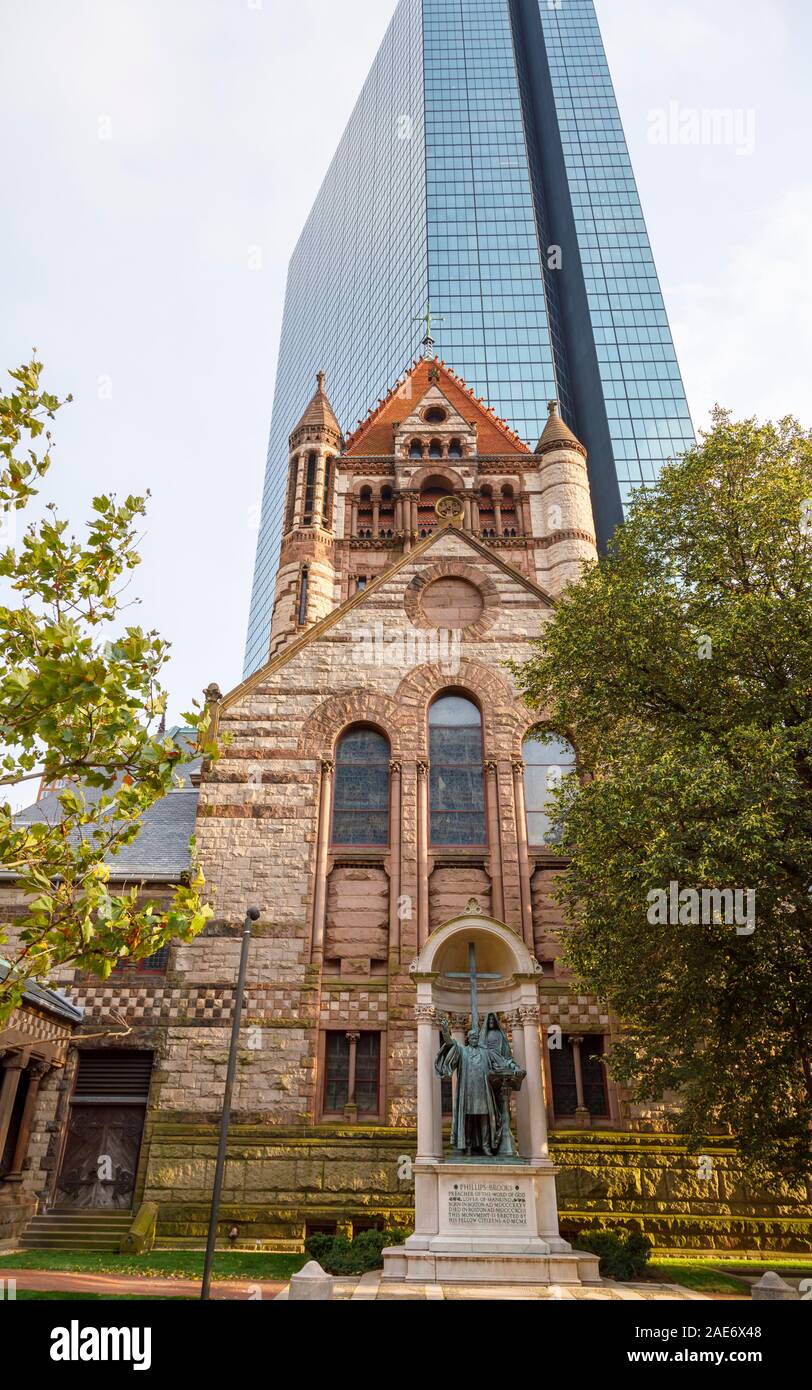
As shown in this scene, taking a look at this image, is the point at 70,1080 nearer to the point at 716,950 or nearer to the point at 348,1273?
the point at 348,1273

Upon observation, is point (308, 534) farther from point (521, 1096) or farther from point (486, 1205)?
point (486, 1205)

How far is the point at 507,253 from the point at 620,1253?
95623 mm

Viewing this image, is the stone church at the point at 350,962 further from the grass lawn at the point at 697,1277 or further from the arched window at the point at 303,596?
the arched window at the point at 303,596

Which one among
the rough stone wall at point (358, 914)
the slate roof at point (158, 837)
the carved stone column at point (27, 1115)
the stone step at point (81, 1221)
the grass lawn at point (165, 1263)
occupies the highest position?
the slate roof at point (158, 837)

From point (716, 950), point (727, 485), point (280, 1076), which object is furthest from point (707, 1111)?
point (727, 485)

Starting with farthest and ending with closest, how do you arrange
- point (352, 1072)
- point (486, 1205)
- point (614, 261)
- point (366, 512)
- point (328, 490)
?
point (614, 261), point (366, 512), point (328, 490), point (352, 1072), point (486, 1205)

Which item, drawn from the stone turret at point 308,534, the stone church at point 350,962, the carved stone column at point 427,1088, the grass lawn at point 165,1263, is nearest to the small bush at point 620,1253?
the stone church at point 350,962

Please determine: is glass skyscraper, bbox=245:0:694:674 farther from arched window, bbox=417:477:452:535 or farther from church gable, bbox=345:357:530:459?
arched window, bbox=417:477:452:535

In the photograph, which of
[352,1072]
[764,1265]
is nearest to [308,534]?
[352,1072]

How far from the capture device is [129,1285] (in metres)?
12.9

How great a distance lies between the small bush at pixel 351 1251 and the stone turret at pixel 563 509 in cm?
2785

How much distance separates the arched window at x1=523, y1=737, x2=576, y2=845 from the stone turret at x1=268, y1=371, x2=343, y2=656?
1566 cm

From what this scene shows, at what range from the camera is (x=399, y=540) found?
133ft

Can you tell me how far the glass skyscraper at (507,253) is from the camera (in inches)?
3410
